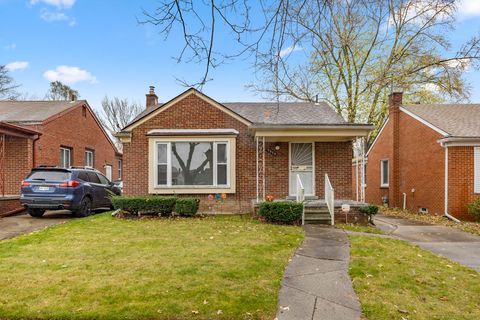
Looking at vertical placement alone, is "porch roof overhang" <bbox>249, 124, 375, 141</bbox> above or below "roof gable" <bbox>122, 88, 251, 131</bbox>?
below

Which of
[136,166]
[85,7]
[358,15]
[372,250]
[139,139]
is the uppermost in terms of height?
[85,7]

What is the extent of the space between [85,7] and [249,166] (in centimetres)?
804

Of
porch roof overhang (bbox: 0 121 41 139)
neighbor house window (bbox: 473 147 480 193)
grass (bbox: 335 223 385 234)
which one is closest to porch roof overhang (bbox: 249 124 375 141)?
grass (bbox: 335 223 385 234)

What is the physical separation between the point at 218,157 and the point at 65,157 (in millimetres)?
10091

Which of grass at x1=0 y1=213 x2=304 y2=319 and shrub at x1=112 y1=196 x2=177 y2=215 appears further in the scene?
shrub at x1=112 y1=196 x2=177 y2=215

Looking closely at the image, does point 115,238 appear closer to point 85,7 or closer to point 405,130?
point 85,7

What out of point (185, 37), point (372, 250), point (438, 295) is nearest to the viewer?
point (185, 37)

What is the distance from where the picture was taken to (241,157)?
42.2ft

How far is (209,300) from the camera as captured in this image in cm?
402

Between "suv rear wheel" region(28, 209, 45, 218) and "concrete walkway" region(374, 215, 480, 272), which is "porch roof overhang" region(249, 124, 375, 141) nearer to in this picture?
"concrete walkway" region(374, 215, 480, 272)

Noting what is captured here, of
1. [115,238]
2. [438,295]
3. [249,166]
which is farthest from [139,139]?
[438,295]

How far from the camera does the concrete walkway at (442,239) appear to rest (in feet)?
22.7

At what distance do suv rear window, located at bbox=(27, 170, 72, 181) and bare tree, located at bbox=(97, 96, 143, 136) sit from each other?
105 feet

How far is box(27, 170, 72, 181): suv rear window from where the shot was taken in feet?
37.1
